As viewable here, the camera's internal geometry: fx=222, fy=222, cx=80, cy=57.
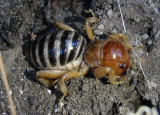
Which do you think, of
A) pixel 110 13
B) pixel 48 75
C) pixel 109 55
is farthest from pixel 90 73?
pixel 110 13

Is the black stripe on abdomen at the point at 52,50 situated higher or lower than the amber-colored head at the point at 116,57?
higher

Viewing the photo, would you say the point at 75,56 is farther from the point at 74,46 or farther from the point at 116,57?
the point at 116,57

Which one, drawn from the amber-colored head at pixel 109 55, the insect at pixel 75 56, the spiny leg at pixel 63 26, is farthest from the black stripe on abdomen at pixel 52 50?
the amber-colored head at pixel 109 55

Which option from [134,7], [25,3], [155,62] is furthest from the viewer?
[25,3]

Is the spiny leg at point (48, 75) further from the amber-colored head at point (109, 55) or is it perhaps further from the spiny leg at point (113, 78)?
the spiny leg at point (113, 78)

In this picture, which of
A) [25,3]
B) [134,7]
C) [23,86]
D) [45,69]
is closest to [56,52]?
[45,69]

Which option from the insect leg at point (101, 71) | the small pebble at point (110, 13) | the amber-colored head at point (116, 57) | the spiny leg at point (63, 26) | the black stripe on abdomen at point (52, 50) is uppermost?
the small pebble at point (110, 13)

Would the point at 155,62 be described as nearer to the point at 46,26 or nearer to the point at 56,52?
the point at 56,52

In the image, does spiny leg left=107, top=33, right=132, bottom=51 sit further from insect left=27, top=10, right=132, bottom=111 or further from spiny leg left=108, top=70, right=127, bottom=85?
spiny leg left=108, top=70, right=127, bottom=85
